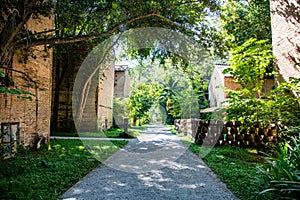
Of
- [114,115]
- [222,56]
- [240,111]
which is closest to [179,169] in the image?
[240,111]

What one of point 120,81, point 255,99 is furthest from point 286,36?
point 120,81

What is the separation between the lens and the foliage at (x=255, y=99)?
225 inches

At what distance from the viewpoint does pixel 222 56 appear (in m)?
7.55

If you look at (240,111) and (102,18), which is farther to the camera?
(102,18)

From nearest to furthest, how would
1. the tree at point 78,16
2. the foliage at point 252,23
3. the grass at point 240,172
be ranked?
the grass at point 240,172 → the tree at point 78,16 → the foliage at point 252,23

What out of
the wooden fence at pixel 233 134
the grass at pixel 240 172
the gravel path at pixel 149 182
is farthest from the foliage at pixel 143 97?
the gravel path at pixel 149 182

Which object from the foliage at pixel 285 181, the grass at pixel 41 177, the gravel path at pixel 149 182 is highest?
the foliage at pixel 285 181

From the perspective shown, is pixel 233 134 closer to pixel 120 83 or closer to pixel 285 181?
pixel 285 181

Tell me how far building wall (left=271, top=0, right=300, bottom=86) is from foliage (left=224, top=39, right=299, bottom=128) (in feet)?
2.08

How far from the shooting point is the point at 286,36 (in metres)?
6.64

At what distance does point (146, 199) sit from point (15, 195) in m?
1.81

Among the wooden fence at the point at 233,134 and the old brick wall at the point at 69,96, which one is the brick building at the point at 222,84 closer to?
the wooden fence at the point at 233,134

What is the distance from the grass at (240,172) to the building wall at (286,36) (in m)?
2.79

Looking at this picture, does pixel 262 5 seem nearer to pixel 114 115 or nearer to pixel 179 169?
pixel 179 169
